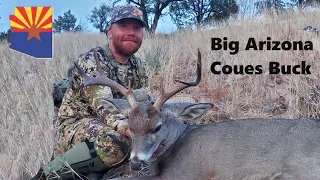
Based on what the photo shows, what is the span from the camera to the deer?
3.97 meters

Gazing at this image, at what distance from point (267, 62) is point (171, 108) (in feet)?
10.4

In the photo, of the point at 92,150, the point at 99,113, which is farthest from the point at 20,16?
the point at 92,150

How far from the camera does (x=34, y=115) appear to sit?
6723 millimetres

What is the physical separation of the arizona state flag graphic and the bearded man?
5.71 metres

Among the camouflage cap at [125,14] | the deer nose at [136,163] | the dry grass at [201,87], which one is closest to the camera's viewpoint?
the deer nose at [136,163]

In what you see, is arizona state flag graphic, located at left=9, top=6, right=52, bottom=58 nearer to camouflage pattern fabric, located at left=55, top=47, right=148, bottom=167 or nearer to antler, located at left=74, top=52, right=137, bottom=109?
camouflage pattern fabric, located at left=55, top=47, right=148, bottom=167

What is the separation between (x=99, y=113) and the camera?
15.8 ft

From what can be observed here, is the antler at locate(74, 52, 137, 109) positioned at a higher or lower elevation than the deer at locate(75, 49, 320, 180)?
higher

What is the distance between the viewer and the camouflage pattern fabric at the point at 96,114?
4.66 metres

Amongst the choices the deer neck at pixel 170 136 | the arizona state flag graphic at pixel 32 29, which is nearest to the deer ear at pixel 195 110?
the deer neck at pixel 170 136

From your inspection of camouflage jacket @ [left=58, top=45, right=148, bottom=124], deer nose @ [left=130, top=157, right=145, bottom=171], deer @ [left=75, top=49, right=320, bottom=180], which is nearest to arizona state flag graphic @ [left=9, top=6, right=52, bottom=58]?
camouflage jacket @ [left=58, top=45, right=148, bottom=124]

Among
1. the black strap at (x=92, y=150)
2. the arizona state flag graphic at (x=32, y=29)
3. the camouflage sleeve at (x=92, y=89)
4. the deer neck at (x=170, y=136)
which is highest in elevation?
the arizona state flag graphic at (x=32, y=29)

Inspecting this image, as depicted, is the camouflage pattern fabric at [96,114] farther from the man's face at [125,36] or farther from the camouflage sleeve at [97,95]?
the man's face at [125,36]

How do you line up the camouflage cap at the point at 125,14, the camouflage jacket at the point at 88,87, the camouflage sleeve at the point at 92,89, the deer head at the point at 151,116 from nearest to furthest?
the deer head at the point at 151,116 → the camouflage sleeve at the point at 92,89 → the camouflage jacket at the point at 88,87 → the camouflage cap at the point at 125,14
